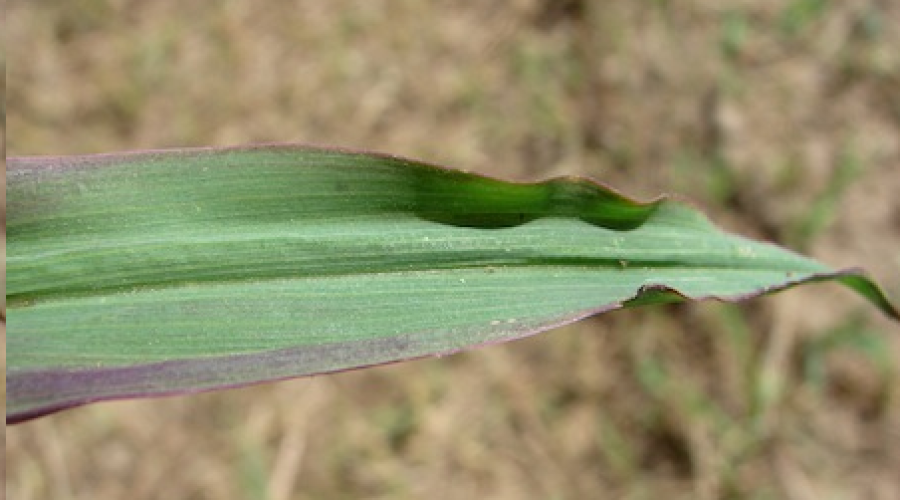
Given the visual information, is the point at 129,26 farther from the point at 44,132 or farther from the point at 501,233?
the point at 501,233

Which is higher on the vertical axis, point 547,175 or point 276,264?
point 547,175

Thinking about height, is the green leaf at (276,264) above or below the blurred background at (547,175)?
below

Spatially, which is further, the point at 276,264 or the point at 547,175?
the point at 547,175

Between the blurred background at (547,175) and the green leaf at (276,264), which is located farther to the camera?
the blurred background at (547,175)

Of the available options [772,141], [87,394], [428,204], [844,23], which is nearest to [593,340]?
[772,141]
